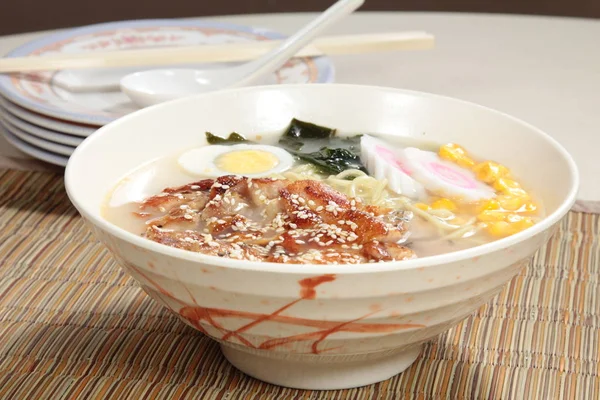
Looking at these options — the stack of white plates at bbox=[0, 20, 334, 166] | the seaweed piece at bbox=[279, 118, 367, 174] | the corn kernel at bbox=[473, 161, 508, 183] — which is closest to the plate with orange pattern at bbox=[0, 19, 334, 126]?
the stack of white plates at bbox=[0, 20, 334, 166]

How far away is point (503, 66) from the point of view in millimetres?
2916

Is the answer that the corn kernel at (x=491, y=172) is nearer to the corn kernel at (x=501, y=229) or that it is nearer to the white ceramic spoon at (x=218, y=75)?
the corn kernel at (x=501, y=229)

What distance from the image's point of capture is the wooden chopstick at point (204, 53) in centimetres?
237

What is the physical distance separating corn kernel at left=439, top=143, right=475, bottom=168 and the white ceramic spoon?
2.21 ft

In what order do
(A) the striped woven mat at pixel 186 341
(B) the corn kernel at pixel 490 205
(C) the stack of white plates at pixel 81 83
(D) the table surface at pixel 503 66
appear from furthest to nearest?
(D) the table surface at pixel 503 66, (C) the stack of white plates at pixel 81 83, (B) the corn kernel at pixel 490 205, (A) the striped woven mat at pixel 186 341

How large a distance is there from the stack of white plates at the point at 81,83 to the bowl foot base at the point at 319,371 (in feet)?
2.75

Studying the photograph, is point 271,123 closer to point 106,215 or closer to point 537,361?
point 106,215

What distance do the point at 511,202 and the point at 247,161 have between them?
1.72 feet

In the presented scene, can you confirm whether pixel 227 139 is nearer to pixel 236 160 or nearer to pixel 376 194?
pixel 236 160

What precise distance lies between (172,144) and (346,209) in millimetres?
476

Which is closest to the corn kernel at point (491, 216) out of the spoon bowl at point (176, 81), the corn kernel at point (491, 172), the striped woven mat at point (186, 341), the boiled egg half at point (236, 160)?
the corn kernel at point (491, 172)

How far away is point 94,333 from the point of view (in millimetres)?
1544

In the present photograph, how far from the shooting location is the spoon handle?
2.24 metres

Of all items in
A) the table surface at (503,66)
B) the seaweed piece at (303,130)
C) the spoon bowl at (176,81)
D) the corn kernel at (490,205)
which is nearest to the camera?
the corn kernel at (490,205)
